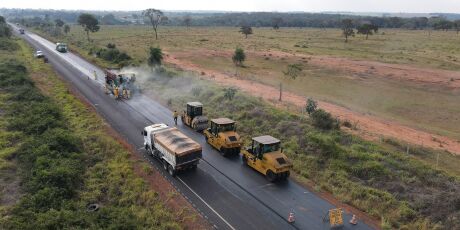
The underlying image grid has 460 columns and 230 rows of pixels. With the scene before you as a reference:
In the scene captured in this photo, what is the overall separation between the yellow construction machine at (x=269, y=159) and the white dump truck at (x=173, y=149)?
12.4ft

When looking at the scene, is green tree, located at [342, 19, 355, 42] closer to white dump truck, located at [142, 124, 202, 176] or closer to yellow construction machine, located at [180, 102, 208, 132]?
yellow construction machine, located at [180, 102, 208, 132]

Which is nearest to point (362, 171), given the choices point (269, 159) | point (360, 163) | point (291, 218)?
point (360, 163)

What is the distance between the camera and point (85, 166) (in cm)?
2506

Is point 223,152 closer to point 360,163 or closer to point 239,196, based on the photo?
point 239,196

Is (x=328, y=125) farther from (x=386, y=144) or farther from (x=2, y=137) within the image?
(x=2, y=137)

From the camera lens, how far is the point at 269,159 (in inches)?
925

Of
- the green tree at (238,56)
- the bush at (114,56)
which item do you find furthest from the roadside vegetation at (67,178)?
the green tree at (238,56)

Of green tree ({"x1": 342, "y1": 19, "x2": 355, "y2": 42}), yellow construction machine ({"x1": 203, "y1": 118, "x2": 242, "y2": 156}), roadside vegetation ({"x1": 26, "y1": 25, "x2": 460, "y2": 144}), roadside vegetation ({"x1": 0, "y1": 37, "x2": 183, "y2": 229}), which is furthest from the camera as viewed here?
green tree ({"x1": 342, "y1": 19, "x2": 355, "y2": 42})

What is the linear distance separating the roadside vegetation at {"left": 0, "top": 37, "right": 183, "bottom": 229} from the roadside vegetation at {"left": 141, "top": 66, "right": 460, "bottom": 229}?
11.2m

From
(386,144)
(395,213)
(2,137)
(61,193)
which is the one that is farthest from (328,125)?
(2,137)

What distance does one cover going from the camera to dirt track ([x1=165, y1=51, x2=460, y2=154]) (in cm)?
3149

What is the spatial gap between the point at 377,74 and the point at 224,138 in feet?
150

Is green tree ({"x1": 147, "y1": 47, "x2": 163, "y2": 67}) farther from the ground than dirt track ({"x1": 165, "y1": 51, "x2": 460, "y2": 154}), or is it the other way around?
green tree ({"x1": 147, "y1": 47, "x2": 163, "y2": 67})

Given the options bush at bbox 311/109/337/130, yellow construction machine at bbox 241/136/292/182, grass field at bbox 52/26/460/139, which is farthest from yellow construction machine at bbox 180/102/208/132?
grass field at bbox 52/26/460/139
